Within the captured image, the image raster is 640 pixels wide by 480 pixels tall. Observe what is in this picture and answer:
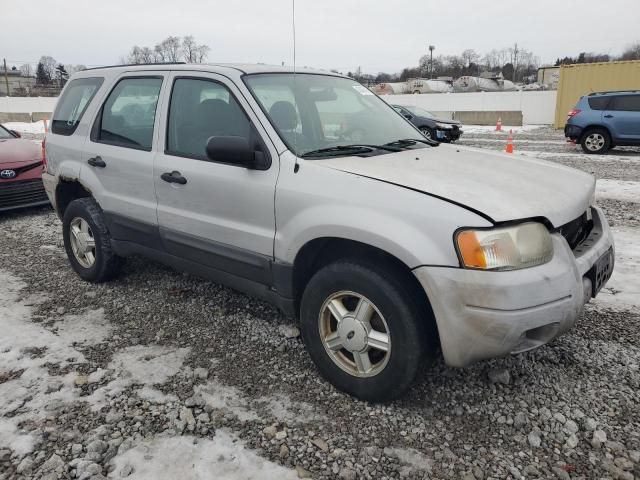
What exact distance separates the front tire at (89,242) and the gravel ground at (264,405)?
0.43 metres

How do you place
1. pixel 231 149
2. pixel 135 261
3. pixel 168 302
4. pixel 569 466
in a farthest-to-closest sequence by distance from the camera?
pixel 135 261 < pixel 168 302 < pixel 231 149 < pixel 569 466

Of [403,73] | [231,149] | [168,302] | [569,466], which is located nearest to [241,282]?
[231,149]

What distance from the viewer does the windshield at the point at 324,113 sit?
3236mm

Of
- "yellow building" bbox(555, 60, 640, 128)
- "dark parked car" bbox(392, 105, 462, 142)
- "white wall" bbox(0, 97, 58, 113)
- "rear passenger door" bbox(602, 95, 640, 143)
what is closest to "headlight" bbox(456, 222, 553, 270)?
"rear passenger door" bbox(602, 95, 640, 143)

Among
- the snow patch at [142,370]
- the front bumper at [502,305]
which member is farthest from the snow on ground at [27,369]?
the front bumper at [502,305]

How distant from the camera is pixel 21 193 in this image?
23.8 feet

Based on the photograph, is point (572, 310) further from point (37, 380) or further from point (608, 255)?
point (37, 380)

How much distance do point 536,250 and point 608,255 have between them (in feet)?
3.02

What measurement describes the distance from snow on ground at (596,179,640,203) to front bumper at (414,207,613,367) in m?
6.24

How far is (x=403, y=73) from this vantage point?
244ft

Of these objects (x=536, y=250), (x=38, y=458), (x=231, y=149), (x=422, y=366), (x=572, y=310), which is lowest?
(x=38, y=458)

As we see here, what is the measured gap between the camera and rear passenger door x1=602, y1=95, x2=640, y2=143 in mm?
13289

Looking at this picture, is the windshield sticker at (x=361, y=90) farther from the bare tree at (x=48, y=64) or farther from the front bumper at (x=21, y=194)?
the bare tree at (x=48, y=64)

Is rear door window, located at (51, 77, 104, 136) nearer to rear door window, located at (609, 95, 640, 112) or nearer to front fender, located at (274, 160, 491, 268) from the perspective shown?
front fender, located at (274, 160, 491, 268)
